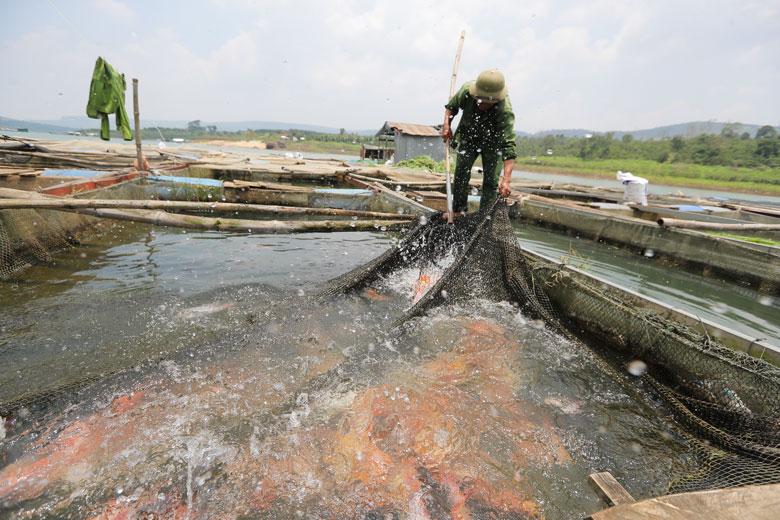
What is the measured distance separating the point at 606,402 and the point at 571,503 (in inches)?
50.7

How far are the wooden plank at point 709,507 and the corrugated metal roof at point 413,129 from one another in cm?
2346

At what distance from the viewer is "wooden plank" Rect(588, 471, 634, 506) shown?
176 cm

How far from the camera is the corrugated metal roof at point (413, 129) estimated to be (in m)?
23.2

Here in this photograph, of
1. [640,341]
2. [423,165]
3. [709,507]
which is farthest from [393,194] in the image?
[423,165]

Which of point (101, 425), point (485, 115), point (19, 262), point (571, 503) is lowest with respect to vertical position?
point (571, 503)

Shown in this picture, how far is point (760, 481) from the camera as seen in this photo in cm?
204

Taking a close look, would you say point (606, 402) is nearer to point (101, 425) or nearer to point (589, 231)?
point (101, 425)

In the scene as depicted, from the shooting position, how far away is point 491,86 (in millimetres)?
4641

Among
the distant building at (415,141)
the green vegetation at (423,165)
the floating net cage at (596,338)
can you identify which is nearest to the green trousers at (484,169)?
the floating net cage at (596,338)

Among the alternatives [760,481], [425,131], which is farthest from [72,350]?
[425,131]

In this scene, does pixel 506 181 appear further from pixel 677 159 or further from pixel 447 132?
pixel 677 159

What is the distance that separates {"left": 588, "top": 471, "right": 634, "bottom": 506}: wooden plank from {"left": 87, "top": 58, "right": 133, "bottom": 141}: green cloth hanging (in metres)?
11.6

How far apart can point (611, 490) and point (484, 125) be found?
15.3 ft

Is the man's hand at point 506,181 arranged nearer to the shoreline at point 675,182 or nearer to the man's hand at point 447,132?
the man's hand at point 447,132
